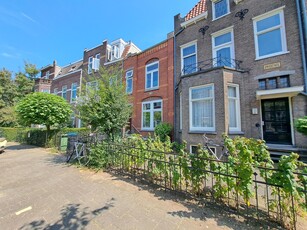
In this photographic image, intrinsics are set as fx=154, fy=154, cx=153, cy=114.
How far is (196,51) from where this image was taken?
1057cm

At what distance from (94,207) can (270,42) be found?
10394 mm

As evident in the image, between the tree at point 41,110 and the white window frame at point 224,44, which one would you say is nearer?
the white window frame at point 224,44

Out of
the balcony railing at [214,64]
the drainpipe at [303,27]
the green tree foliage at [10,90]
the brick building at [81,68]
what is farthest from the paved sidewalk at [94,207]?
the green tree foliage at [10,90]

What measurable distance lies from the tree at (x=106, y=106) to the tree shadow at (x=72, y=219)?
3575 millimetres

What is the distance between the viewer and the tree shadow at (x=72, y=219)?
2685 millimetres

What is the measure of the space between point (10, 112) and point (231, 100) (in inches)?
1108

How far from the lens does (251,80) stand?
26.9ft

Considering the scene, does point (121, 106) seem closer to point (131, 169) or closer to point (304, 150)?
point (131, 169)

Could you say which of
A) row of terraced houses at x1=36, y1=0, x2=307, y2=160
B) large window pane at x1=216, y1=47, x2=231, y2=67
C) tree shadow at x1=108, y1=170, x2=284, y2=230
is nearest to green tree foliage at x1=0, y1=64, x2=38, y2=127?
row of terraced houses at x1=36, y1=0, x2=307, y2=160

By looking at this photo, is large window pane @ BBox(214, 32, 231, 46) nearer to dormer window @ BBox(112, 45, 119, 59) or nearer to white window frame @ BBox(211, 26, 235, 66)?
white window frame @ BBox(211, 26, 235, 66)

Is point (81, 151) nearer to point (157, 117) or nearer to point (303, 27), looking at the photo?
point (157, 117)

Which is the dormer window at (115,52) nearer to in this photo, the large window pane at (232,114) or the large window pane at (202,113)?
the large window pane at (202,113)

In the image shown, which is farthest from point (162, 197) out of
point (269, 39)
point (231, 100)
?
point (269, 39)

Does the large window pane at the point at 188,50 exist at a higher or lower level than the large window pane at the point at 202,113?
higher
